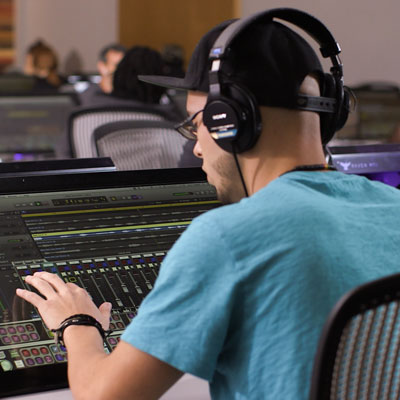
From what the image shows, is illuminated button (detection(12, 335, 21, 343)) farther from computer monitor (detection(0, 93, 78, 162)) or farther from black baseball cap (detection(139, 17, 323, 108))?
computer monitor (detection(0, 93, 78, 162))

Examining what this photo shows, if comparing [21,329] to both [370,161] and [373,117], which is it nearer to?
[370,161]

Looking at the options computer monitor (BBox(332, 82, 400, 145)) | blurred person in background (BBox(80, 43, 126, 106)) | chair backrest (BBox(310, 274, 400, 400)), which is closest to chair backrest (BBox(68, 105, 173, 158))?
blurred person in background (BBox(80, 43, 126, 106))

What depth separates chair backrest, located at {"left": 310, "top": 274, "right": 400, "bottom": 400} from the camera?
78 centimetres

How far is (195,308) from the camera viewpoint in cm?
89

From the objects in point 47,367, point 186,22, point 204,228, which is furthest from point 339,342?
point 186,22

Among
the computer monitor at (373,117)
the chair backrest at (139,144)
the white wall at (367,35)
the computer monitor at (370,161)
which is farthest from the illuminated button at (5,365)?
the white wall at (367,35)

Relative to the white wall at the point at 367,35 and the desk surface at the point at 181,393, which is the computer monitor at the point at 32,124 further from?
the white wall at the point at 367,35

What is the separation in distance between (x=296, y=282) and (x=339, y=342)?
11cm

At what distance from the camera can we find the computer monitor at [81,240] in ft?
3.58

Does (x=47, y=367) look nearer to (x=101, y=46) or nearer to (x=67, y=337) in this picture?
(x=67, y=337)

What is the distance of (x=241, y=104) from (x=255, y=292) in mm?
259

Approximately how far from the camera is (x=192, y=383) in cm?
114

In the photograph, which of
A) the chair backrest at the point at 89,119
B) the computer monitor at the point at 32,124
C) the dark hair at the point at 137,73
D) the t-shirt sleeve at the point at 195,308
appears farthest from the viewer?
the dark hair at the point at 137,73

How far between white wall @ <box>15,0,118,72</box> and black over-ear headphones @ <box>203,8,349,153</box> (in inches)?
390
